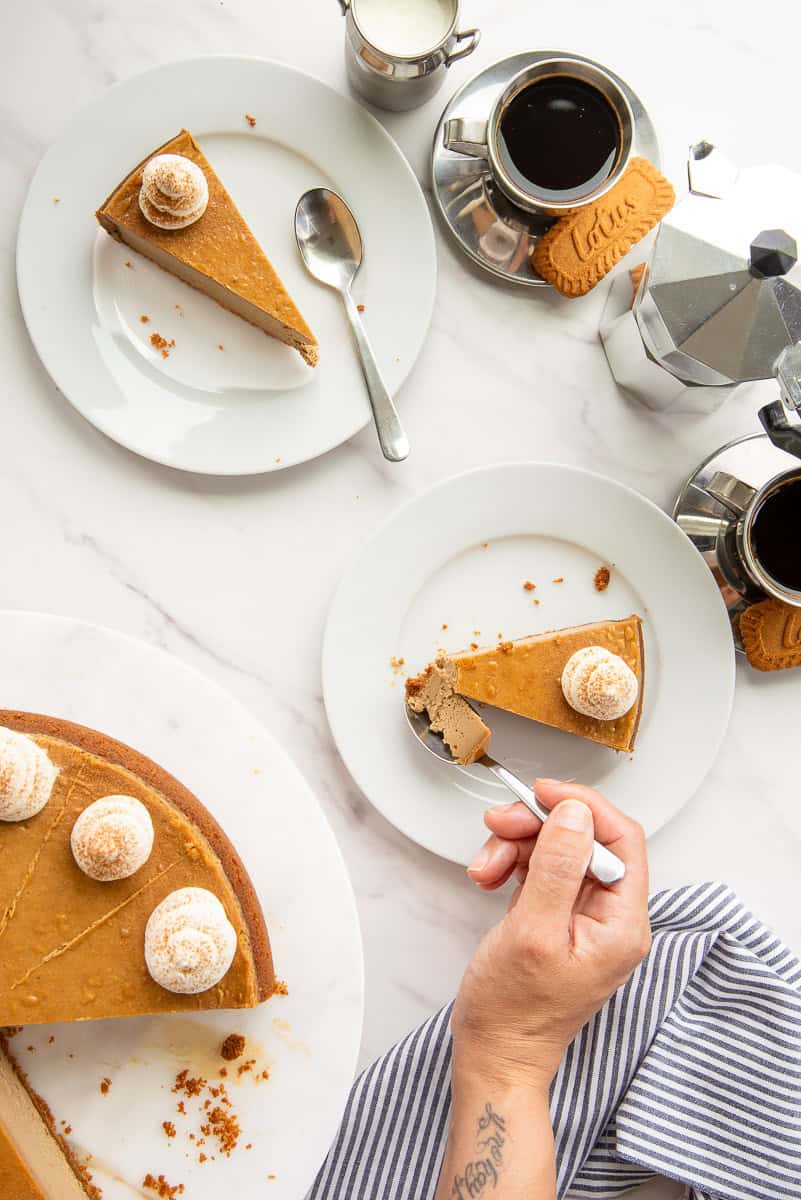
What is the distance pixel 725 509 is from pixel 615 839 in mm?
1132

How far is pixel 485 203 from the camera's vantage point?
2791mm

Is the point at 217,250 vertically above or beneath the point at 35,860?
above

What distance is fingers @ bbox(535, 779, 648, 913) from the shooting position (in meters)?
2.35

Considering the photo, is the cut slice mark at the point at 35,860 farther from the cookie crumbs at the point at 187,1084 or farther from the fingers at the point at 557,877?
the fingers at the point at 557,877

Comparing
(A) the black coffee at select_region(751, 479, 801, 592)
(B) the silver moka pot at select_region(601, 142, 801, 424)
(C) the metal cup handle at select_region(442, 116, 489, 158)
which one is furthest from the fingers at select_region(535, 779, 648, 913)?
(C) the metal cup handle at select_region(442, 116, 489, 158)

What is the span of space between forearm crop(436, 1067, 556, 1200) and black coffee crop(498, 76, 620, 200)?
8.17ft

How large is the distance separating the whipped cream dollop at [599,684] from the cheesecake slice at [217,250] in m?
1.21

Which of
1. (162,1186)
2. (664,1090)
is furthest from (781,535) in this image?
(162,1186)

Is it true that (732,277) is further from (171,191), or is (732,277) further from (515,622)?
(171,191)

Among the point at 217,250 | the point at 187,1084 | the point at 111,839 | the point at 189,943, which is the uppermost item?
the point at 217,250

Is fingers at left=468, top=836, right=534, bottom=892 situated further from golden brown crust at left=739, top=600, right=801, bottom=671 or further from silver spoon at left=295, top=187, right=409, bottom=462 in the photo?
silver spoon at left=295, top=187, right=409, bottom=462

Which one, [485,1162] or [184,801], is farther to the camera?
[184,801]

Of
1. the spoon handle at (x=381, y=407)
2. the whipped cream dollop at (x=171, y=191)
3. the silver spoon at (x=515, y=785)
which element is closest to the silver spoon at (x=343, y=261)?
the spoon handle at (x=381, y=407)

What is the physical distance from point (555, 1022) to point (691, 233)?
2.13 meters
